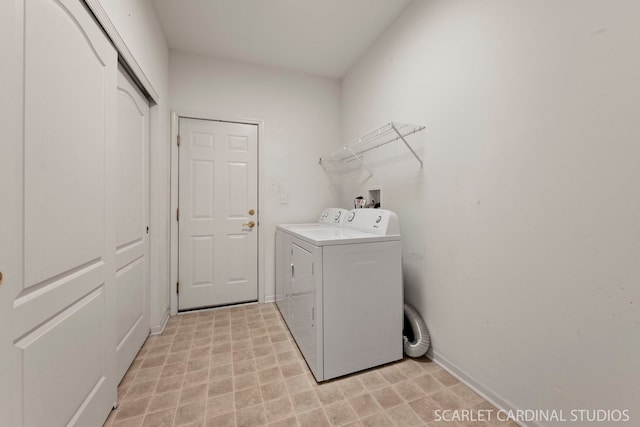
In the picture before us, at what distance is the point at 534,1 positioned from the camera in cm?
117

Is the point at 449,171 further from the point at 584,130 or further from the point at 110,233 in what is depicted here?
the point at 110,233

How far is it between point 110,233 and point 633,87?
7.64ft

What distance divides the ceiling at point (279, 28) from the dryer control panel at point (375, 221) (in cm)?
165

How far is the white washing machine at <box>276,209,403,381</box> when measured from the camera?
1.55m

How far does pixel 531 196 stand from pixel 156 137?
262 centimetres

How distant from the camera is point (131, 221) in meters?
1.69

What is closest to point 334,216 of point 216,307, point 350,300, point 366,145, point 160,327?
point 366,145

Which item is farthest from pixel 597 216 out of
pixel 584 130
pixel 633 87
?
pixel 633 87

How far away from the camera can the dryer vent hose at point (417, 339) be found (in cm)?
174

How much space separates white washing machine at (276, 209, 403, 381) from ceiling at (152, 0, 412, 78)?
1.68 m

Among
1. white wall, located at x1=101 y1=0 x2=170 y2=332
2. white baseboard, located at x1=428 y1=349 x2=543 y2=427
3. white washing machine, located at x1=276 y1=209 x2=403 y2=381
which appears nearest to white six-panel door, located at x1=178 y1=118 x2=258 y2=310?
white wall, located at x1=101 y1=0 x2=170 y2=332

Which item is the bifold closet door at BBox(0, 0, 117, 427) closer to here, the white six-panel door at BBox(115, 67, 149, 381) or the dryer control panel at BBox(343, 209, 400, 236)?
the white six-panel door at BBox(115, 67, 149, 381)

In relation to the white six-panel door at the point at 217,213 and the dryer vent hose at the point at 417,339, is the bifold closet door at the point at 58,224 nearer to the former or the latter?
the white six-panel door at the point at 217,213

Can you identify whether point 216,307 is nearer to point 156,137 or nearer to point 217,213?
point 217,213
